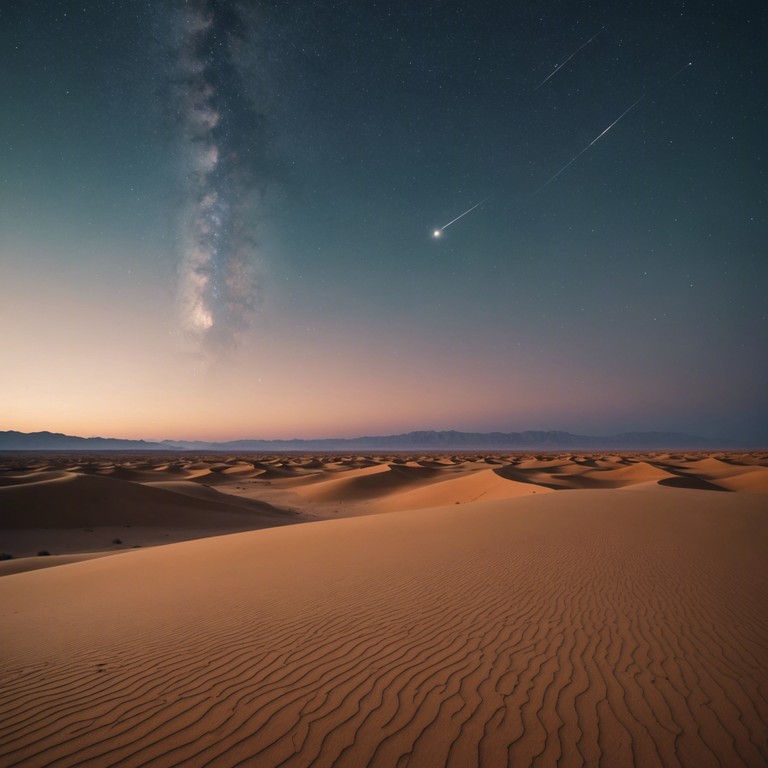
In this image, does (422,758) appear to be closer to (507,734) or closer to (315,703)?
(507,734)

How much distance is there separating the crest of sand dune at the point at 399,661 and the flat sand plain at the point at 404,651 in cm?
2

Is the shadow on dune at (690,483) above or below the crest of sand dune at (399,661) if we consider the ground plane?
below

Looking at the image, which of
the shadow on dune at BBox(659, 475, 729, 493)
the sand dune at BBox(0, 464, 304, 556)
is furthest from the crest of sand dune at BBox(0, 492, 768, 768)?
the shadow on dune at BBox(659, 475, 729, 493)

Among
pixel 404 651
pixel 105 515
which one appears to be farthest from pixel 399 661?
pixel 105 515

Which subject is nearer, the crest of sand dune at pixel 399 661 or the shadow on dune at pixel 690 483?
the crest of sand dune at pixel 399 661

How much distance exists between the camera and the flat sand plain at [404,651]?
3.07 m

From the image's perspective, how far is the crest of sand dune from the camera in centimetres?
304

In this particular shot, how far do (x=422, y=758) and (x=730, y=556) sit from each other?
8726mm

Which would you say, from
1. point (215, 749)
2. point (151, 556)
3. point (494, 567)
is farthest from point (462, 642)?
point (151, 556)

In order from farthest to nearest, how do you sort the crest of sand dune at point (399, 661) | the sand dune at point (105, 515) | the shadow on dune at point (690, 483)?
1. the shadow on dune at point (690, 483)
2. the sand dune at point (105, 515)
3. the crest of sand dune at point (399, 661)

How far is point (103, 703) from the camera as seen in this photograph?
363cm

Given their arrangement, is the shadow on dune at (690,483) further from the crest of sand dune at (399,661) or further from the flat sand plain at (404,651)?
the crest of sand dune at (399,661)

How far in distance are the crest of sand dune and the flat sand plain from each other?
22mm

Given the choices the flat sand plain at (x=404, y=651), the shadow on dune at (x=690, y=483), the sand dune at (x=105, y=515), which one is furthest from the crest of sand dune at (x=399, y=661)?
the shadow on dune at (x=690, y=483)
